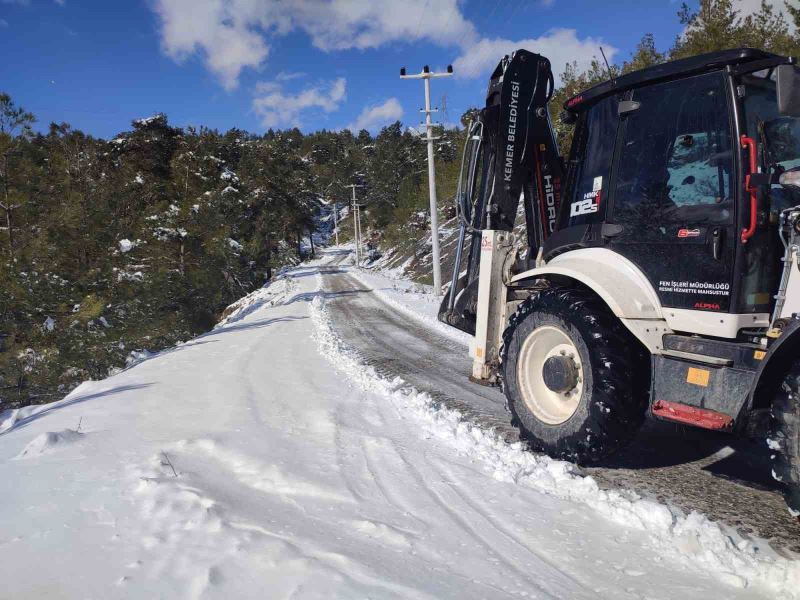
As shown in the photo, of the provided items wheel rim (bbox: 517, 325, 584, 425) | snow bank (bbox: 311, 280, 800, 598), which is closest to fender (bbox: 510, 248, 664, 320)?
wheel rim (bbox: 517, 325, 584, 425)

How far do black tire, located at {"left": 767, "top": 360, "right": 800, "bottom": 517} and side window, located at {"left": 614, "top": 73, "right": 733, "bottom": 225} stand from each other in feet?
3.47

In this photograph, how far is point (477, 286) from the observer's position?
17.8 ft

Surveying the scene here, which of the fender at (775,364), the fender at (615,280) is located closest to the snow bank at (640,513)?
the fender at (775,364)

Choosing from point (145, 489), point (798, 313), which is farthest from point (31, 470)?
point (798, 313)

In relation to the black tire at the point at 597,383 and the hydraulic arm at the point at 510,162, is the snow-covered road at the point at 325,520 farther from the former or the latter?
the hydraulic arm at the point at 510,162

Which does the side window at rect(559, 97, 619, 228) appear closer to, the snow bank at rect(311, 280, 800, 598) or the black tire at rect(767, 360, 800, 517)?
the black tire at rect(767, 360, 800, 517)

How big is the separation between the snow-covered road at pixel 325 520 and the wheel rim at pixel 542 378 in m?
Answer: 0.40

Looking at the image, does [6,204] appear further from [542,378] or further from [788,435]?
[788,435]

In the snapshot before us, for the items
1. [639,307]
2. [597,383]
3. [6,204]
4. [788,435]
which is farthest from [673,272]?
[6,204]

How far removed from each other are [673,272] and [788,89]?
121 centimetres

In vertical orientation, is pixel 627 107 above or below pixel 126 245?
below

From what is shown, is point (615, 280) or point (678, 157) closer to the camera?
point (678, 157)

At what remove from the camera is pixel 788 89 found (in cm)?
241

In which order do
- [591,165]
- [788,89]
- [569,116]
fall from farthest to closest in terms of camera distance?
[569,116] < [591,165] < [788,89]
